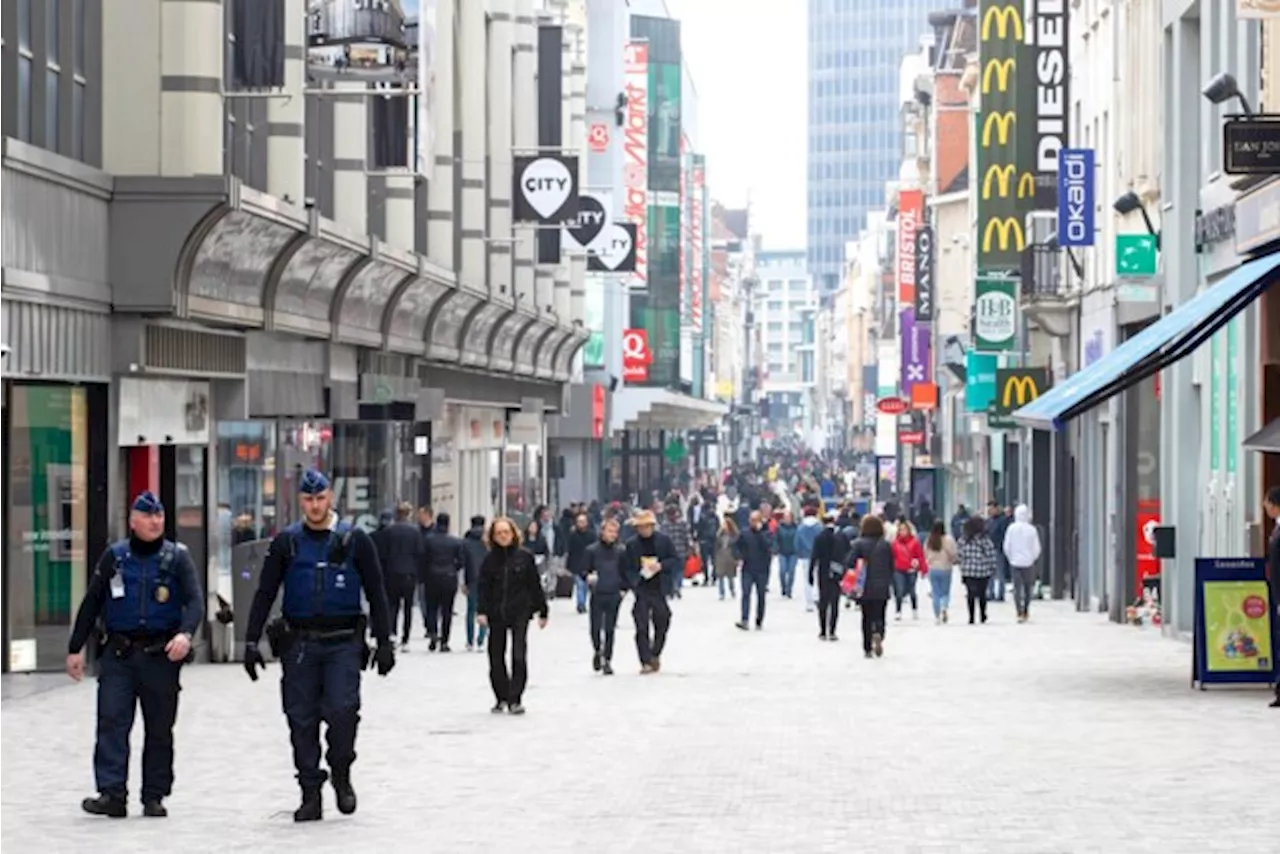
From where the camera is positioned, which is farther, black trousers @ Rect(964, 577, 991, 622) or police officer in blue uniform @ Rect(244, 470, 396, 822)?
black trousers @ Rect(964, 577, 991, 622)

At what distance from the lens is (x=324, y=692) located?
587 inches

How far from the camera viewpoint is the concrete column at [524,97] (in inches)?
2354

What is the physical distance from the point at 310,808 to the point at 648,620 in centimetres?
1372

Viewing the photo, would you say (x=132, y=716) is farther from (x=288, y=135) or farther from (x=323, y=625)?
(x=288, y=135)

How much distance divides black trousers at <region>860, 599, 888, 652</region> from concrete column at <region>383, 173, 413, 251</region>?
12852 mm

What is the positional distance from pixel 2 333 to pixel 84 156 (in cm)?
406

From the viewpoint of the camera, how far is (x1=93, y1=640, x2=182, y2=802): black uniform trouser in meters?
14.9

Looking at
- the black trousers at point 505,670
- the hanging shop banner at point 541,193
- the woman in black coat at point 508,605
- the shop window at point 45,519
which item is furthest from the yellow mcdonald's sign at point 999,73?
the black trousers at point 505,670

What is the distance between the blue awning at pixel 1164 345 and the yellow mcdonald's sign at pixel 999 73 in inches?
998

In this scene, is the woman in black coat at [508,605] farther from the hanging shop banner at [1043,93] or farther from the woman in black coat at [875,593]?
the hanging shop banner at [1043,93]

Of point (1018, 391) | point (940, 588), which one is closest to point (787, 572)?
point (1018, 391)

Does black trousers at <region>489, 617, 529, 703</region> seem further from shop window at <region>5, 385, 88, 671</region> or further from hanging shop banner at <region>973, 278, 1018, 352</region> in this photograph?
hanging shop banner at <region>973, 278, 1018, 352</region>

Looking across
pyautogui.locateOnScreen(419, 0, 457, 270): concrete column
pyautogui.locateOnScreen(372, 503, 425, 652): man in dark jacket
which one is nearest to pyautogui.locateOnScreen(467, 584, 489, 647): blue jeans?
pyautogui.locateOnScreen(372, 503, 425, 652): man in dark jacket

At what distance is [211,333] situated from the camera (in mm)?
29594
